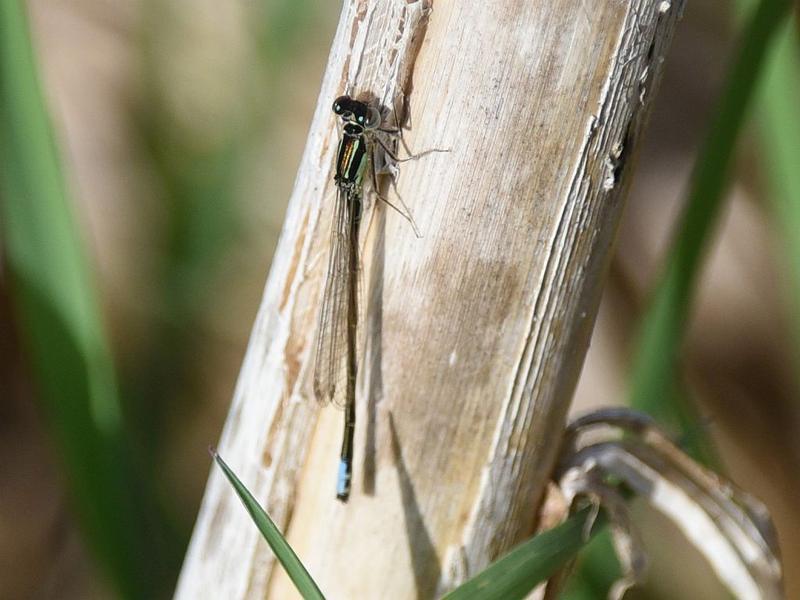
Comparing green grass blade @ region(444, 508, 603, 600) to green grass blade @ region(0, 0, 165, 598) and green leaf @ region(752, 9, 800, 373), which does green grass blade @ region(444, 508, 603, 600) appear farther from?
green leaf @ region(752, 9, 800, 373)

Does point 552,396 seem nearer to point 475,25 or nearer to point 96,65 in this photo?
point 475,25

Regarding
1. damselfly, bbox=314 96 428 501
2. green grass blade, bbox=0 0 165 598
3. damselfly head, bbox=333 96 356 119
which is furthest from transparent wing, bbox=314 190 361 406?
green grass blade, bbox=0 0 165 598

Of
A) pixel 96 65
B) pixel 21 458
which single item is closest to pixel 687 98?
pixel 96 65

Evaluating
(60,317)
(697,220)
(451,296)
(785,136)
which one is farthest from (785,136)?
(60,317)

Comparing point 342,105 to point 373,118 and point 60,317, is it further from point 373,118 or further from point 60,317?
point 60,317

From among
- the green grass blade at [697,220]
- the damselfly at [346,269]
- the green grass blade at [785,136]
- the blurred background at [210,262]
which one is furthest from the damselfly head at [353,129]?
the blurred background at [210,262]
